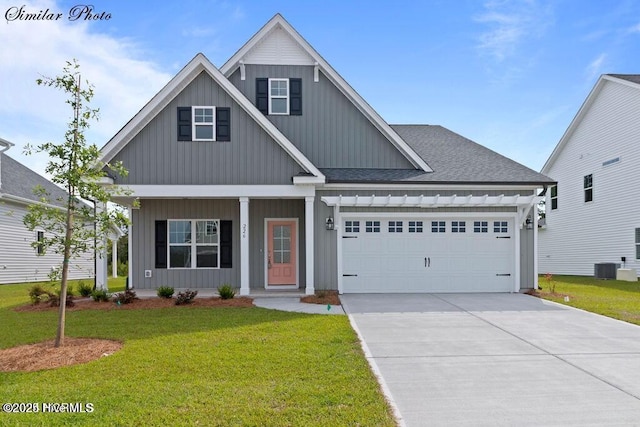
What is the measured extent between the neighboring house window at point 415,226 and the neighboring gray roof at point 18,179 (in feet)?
47.3

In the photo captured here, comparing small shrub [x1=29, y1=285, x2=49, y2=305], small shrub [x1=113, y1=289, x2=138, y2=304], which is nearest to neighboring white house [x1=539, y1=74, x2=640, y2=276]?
small shrub [x1=113, y1=289, x2=138, y2=304]

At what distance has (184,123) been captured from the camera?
12039 millimetres

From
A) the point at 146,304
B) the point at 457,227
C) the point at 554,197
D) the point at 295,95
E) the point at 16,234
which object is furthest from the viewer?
the point at 554,197

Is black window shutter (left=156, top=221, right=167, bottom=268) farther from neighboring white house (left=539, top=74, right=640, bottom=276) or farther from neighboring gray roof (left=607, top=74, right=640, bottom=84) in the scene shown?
neighboring gray roof (left=607, top=74, right=640, bottom=84)

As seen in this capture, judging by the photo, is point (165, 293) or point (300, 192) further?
point (300, 192)

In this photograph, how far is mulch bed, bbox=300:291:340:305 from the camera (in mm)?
10959

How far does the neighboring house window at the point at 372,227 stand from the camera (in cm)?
1289

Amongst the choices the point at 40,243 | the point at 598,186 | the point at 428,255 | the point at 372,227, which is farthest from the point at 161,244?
the point at 598,186

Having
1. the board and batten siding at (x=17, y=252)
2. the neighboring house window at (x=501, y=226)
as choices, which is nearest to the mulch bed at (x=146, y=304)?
the neighboring house window at (x=501, y=226)

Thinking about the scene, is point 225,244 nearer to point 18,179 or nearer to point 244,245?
point 244,245

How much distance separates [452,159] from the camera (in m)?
14.7

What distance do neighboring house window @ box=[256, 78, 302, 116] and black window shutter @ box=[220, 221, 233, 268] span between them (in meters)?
4.00

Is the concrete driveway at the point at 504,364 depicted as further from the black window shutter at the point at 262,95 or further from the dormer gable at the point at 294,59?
the black window shutter at the point at 262,95

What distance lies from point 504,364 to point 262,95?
1116cm
